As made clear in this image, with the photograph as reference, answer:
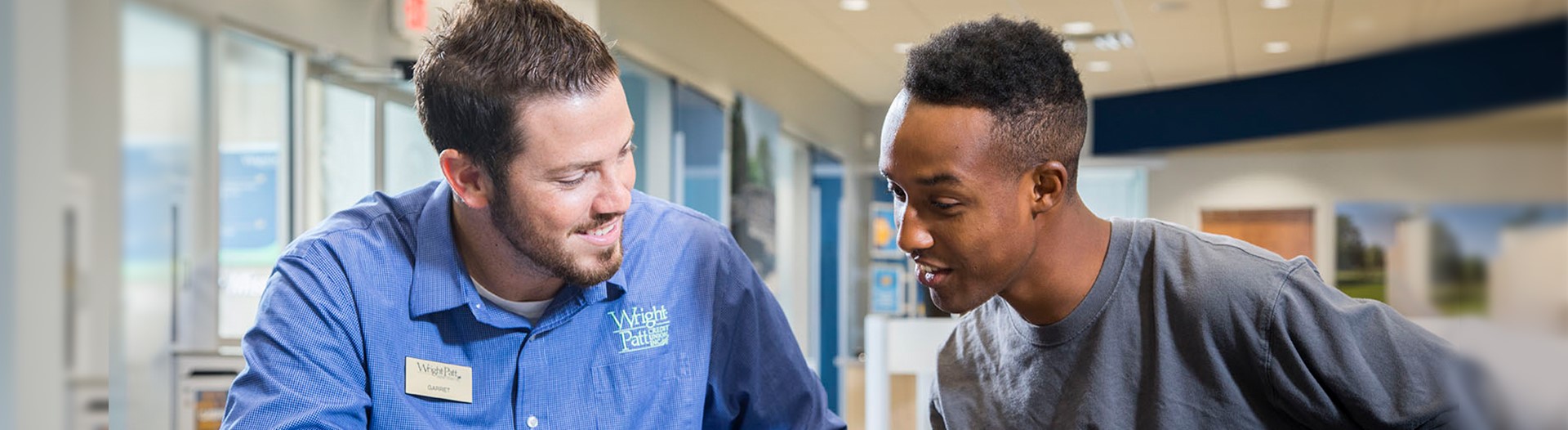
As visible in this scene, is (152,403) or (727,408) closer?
(727,408)

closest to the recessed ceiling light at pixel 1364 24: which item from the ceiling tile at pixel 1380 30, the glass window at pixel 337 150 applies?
the ceiling tile at pixel 1380 30

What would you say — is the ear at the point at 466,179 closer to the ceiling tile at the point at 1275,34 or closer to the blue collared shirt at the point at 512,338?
the blue collared shirt at the point at 512,338

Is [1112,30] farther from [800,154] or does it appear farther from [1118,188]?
[1118,188]

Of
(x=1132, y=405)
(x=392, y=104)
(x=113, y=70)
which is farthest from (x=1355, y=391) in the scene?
(x=392, y=104)

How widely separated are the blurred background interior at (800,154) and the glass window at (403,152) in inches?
0.5

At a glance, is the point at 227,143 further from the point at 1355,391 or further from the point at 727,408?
the point at 1355,391

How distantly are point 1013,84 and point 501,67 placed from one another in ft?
1.88

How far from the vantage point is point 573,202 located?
4.81 ft

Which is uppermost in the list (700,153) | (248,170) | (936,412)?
(700,153)

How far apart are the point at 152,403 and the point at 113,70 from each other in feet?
3.23

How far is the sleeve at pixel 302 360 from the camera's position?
139 cm

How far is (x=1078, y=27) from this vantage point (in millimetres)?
7215

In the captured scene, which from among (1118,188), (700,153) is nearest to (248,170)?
(700,153)

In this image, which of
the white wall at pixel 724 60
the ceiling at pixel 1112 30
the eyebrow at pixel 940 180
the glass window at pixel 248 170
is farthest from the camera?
the ceiling at pixel 1112 30
